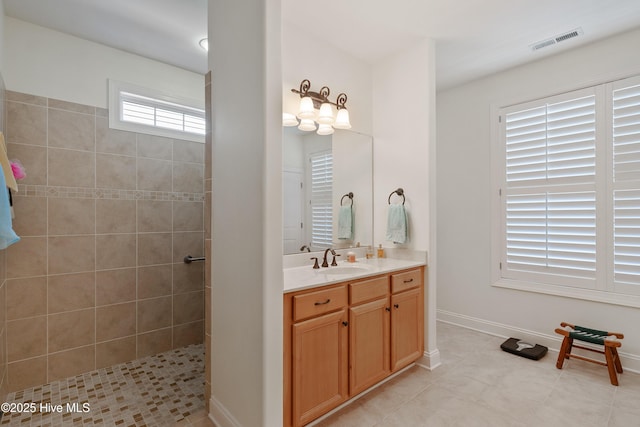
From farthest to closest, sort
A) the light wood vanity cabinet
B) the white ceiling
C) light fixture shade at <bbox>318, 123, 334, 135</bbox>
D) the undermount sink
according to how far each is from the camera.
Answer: light fixture shade at <bbox>318, 123, 334, 135</bbox>
the undermount sink
the white ceiling
the light wood vanity cabinet

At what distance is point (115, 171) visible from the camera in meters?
2.63

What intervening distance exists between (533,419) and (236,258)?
2.11 m

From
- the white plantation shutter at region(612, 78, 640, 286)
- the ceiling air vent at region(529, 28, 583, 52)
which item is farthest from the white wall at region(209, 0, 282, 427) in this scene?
the white plantation shutter at region(612, 78, 640, 286)

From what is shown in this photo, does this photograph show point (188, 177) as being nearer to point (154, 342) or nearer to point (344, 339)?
point (154, 342)

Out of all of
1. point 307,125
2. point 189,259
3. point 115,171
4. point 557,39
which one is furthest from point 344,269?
point 557,39

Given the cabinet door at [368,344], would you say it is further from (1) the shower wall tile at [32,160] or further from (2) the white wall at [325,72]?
(1) the shower wall tile at [32,160]

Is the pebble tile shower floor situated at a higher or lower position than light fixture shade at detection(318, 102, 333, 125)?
lower

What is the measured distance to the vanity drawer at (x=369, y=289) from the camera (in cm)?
200

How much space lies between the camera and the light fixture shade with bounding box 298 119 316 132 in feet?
8.07

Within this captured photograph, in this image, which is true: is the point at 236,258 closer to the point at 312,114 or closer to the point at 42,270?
the point at 312,114

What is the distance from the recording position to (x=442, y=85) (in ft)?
11.8

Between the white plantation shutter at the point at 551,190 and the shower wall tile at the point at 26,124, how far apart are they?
13.7 ft

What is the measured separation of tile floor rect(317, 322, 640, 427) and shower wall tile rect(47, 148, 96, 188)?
260cm

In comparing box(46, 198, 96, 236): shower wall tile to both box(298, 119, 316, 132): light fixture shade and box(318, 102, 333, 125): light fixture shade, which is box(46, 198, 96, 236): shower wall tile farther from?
box(318, 102, 333, 125): light fixture shade
